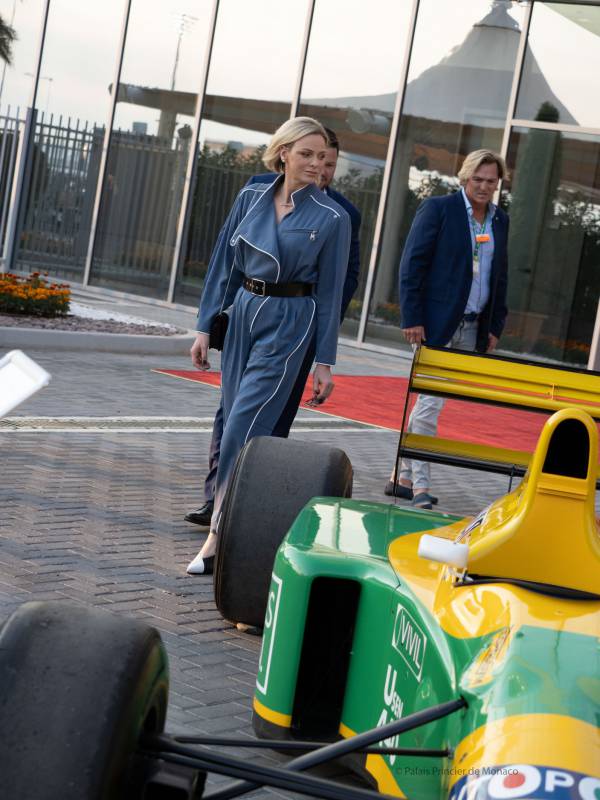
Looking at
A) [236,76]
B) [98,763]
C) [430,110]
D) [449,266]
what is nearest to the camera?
[98,763]

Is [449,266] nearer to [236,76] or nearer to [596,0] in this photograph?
[596,0]

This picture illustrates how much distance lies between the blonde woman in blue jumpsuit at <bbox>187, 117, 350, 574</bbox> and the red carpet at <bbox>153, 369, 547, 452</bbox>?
523 cm

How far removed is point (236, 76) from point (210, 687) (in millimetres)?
15629

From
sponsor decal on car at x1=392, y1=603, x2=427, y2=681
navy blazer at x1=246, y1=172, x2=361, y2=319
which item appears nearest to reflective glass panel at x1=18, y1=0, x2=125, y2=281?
navy blazer at x1=246, y1=172, x2=361, y2=319

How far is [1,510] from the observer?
605cm

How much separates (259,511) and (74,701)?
196 cm

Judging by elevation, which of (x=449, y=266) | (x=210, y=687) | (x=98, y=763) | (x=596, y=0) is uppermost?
(x=596, y=0)

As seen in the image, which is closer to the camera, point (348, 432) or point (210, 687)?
point (210, 687)

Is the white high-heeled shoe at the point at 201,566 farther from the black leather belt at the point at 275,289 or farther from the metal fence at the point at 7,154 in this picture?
the metal fence at the point at 7,154

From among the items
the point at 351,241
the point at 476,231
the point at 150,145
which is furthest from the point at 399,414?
the point at 150,145

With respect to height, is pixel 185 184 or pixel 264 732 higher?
pixel 185 184

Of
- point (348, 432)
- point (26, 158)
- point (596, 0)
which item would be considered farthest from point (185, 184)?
point (348, 432)

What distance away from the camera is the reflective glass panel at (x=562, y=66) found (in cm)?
1560

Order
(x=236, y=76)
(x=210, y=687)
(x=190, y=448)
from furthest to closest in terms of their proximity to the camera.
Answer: (x=236, y=76)
(x=190, y=448)
(x=210, y=687)
